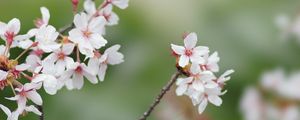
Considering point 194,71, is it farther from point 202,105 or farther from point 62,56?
point 62,56

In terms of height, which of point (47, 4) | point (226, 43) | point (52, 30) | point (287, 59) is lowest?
point (287, 59)

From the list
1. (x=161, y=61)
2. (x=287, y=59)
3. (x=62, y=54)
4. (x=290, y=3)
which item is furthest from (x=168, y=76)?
(x=62, y=54)

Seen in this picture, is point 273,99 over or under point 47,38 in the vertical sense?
under

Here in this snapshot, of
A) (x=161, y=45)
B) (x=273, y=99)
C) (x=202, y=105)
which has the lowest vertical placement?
(x=273, y=99)

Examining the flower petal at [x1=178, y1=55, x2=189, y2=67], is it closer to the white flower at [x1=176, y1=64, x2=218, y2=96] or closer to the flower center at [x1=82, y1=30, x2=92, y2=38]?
the white flower at [x1=176, y1=64, x2=218, y2=96]

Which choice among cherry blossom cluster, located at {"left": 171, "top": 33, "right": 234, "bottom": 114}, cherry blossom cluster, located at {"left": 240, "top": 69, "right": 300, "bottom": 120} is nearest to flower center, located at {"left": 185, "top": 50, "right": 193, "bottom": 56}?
cherry blossom cluster, located at {"left": 171, "top": 33, "right": 234, "bottom": 114}

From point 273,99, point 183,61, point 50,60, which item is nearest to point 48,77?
point 50,60

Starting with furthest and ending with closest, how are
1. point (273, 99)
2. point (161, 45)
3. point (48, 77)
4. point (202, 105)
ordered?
1. point (161, 45)
2. point (273, 99)
3. point (202, 105)
4. point (48, 77)

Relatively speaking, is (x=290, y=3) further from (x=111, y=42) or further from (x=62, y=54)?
(x=62, y=54)
